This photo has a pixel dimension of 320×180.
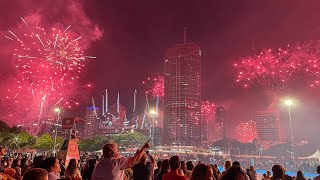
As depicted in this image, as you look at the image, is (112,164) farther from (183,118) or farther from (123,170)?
(183,118)

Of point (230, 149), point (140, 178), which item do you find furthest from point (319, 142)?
point (140, 178)

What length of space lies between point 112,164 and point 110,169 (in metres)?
0.11

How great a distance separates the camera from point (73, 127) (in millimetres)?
24703

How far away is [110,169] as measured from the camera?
6027mm

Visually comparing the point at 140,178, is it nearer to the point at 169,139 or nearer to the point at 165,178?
the point at 165,178

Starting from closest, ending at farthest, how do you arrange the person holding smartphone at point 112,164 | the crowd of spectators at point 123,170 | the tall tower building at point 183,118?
the crowd of spectators at point 123,170
the person holding smartphone at point 112,164
the tall tower building at point 183,118

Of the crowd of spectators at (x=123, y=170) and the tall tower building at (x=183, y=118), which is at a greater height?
the tall tower building at (x=183, y=118)

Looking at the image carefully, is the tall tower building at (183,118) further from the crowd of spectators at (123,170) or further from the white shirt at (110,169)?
the white shirt at (110,169)

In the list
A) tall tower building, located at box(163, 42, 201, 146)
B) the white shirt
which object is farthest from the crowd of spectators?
tall tower building, located at box(163, 42, 201, 146)

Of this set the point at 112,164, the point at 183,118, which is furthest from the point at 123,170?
the point at 183,118

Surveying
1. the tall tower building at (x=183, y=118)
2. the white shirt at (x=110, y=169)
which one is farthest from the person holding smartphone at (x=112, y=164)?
the tall tower building at (x=183, y=118)

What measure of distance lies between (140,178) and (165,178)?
286 cm

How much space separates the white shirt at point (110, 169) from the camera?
19.7ft

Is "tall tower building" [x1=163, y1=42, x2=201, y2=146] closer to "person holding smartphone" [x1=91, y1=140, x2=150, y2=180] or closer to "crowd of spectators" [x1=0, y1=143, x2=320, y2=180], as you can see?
"crowd of spectators" [x1=0, y1=143, x2=320, y2=180]
